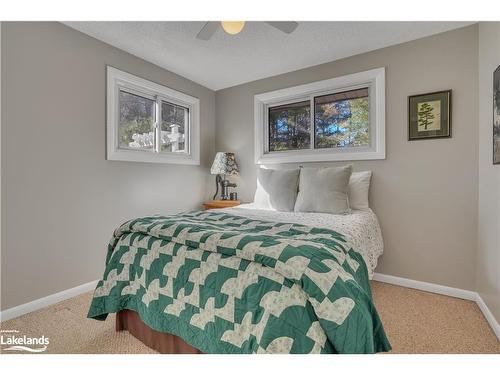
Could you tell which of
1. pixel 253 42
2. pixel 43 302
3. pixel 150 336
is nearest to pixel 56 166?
pixel 43 302

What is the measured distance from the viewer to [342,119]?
2.87 meters

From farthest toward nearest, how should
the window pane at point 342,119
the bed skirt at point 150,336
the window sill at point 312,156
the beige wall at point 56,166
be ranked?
the window pane at point 342,119 → the window sill at point 312,156 → the beige wall at point 56,166 → the bed skirt at point 150,336

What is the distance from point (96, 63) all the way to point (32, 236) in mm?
1616

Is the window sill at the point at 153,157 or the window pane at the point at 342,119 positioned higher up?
the window pane at the point at 342,119

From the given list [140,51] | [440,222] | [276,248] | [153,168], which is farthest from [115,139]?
[440,222]

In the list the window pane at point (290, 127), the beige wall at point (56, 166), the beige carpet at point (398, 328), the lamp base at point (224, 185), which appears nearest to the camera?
the beige carpet at point (398, 328)

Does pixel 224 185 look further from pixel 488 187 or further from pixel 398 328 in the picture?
pixel 488 187

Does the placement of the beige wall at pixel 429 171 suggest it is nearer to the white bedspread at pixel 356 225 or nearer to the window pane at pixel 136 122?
the white bedspread at pixel 356 225

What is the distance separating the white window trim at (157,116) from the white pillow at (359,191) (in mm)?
2049

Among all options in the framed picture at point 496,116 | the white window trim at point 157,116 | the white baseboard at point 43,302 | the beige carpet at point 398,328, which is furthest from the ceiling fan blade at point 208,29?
the white baseboard at point 43,302

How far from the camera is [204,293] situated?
1.22m

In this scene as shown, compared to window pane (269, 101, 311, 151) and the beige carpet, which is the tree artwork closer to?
window pane (269, 101, 311, 151)

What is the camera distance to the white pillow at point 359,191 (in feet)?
8.21

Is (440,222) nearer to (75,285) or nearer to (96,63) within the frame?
(75,285)
